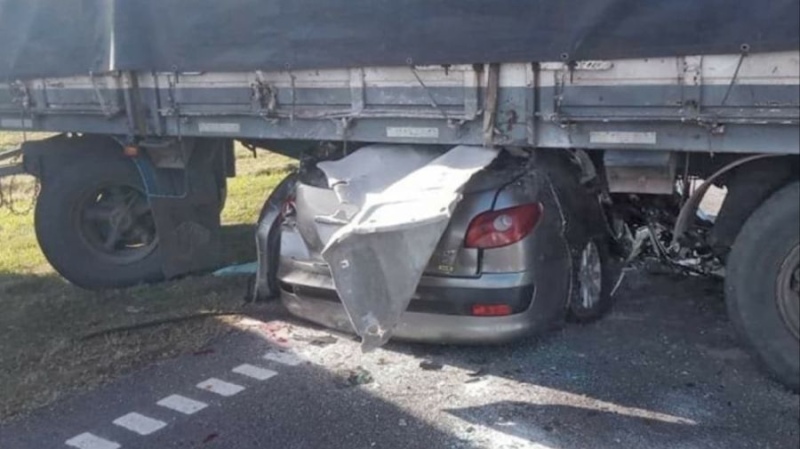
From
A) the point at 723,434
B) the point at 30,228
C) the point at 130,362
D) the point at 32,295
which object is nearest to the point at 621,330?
the point at 723,434

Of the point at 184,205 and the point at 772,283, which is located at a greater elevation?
the point at 184,205

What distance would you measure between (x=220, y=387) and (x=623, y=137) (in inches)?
99.0

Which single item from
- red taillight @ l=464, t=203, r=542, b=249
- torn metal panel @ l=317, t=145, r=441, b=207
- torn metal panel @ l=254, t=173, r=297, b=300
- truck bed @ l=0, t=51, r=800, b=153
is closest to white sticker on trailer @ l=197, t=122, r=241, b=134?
truck bed @ l=0, t=51, r=800, b=153

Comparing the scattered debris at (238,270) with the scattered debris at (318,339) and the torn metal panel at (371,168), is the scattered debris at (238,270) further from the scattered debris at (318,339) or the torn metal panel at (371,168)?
the torn metal panel at (371,168)

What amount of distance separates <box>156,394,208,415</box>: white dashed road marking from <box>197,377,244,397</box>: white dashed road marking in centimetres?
14

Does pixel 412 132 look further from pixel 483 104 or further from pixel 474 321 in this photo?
pixel 474 321

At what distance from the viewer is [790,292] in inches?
169

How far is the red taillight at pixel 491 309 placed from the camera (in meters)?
4.82

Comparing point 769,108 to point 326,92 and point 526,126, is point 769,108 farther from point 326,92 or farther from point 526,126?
point 326,92

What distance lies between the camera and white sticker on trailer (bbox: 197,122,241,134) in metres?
6.17

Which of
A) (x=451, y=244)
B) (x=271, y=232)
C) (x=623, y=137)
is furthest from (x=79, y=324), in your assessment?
(x=623, y=137)

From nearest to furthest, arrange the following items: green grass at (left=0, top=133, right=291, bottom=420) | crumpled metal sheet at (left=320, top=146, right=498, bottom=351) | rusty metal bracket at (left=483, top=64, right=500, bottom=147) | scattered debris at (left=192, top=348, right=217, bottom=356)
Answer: crumpled metal sheet at (left=320, top=146, right=498, bottom=351) < rusty metal bracket at (left=483, top=64, right=500, bottom=147) < green grass at (left=0, top=133, right=291, bottom=420) < scattered debris at (left=192, top=348, right=217, bottom=356)

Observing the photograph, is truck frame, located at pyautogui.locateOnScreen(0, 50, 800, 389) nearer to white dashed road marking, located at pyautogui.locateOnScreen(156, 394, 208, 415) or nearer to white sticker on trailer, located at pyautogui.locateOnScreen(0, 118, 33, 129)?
white sticker on trailer, located at pyautogui.locateOnScreen(0, 118, 33, 129)

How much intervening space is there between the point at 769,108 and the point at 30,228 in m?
8.46
